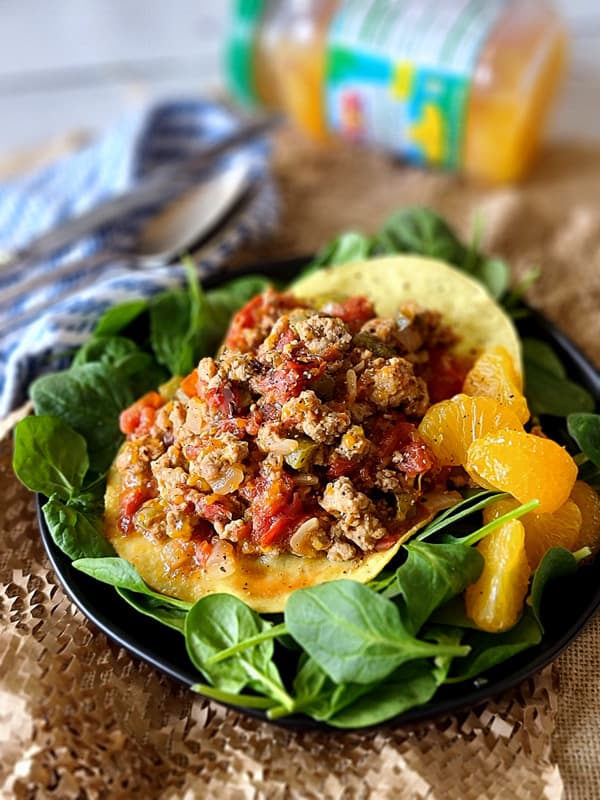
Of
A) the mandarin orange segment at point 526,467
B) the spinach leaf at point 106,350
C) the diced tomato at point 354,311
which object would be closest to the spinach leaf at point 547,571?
the mandarin orange segment at point 526,467

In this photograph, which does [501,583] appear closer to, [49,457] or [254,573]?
[254,573]

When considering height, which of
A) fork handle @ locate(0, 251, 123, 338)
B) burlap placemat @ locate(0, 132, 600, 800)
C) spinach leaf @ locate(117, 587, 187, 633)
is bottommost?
burlap placemat @ locate(0, 132, 600, 800)

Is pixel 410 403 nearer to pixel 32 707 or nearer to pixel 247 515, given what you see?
pixel 247 515

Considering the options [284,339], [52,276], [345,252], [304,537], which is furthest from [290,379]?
[52,276]

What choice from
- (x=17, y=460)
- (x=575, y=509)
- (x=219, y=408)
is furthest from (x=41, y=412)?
(x=575, y=509)

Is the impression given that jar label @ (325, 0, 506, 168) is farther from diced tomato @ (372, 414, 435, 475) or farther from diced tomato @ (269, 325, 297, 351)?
diced tomato @ (372, 414, 435, 475)

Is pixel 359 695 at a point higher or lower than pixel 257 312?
lower

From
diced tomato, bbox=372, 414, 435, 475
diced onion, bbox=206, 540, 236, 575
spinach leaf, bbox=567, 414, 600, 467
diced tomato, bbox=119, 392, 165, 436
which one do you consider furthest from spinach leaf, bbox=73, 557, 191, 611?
spinach leaf, bbox=567, 414, 600, 467
